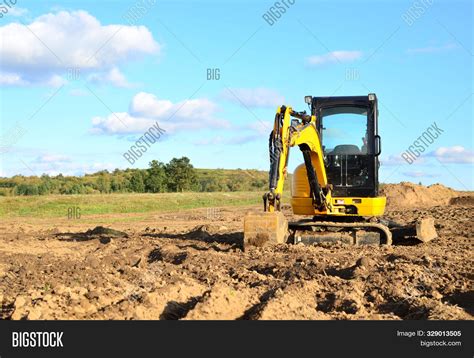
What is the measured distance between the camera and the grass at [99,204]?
31969mm

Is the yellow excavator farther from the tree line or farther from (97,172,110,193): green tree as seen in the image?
(97,172,110,193): green tree

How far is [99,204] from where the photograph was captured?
34719 millimetres

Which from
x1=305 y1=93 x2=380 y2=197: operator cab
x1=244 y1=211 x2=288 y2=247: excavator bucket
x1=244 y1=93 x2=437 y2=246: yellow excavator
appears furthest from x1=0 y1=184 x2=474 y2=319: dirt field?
x1=305 y1=93 x2=380 y2=197: operator cab

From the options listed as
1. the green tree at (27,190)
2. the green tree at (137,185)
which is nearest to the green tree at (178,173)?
the green tree at (137,185)

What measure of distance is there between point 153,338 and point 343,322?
6.16ft

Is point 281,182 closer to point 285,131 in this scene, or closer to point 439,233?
point 285,131

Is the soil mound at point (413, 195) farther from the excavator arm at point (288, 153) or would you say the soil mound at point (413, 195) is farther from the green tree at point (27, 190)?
the green tree at point (27, 190)

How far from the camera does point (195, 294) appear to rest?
8188 mm

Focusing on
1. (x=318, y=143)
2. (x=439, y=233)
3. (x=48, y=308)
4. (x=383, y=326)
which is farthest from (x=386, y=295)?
(x=439, y=233)

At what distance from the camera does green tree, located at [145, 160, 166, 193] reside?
49406mm

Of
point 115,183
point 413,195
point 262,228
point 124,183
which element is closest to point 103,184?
point 115,183

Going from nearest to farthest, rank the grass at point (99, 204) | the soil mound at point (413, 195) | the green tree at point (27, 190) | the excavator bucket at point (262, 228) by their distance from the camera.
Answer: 1. the excavator bucket at point (262, 228)
2. the grass at point (99, 204)
3. the soil mound at point (413, 195)
4. the green tree at point (27, 190)

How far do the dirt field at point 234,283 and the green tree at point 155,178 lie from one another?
1342 inches

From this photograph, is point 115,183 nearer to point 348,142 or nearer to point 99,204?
point 99,204
